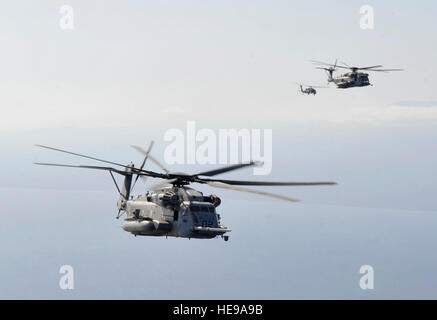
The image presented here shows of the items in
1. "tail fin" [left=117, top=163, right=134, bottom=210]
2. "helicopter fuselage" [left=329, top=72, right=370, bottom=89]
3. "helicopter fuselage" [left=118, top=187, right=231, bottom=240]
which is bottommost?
"helicopter fuselage" [left=118, top=187, right=231, bottom=240]

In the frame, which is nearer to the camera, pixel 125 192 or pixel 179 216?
pixel 179 216

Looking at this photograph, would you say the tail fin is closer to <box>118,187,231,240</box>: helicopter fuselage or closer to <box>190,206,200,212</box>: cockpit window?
<box>118,187,231,240</box>: helicopter fuselage

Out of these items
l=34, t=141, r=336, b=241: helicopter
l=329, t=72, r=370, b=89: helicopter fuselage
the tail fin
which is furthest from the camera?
l=329, t=72, r=370, b=89: helicopter fuselage

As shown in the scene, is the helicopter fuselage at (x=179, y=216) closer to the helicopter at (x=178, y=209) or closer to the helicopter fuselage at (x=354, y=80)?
the helicopter at (x=178, y=209)

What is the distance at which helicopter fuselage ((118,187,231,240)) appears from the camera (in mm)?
71625

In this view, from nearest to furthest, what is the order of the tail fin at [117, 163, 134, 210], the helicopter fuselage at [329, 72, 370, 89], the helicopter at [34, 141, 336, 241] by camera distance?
the helicopter at [34, 141, 336, 241], the tail fin at [117, 163, 134, 210], the helicopter fuselage at [329, 72, 370, 89]

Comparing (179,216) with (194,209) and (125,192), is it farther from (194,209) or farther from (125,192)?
(125,192)

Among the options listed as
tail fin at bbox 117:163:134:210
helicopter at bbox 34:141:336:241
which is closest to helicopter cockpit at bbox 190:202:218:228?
helicopter at bbox 34:141:336:241

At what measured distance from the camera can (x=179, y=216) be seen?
72062mm

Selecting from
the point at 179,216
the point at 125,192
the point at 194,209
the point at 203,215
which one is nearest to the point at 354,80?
the point at 125,192
